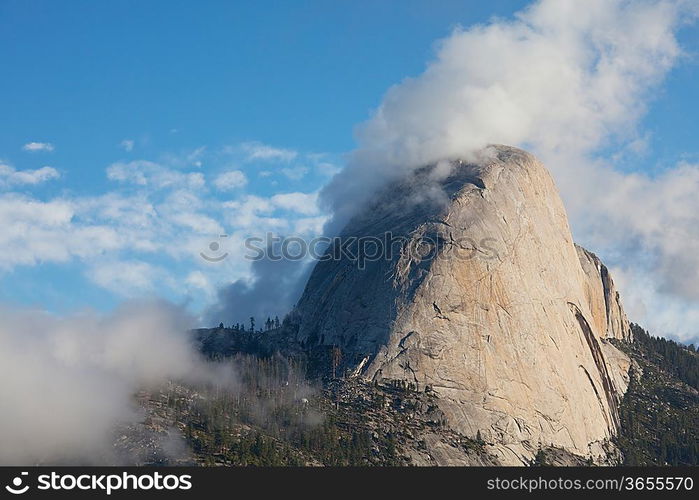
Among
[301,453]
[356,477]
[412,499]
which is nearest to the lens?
Answer: [412,499]

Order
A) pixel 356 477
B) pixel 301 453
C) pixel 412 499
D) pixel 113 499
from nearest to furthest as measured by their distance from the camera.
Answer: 1. pixel 113 499
2. pixel 412 499
3. pixel 356 477
4. pixel 301 453

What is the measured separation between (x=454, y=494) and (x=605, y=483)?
1124 inches

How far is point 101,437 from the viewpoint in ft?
592

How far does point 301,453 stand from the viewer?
192 m

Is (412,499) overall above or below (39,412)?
below

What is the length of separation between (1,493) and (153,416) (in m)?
67.4

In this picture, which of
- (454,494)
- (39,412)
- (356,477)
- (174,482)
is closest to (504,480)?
(454,494)

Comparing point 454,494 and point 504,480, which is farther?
point 504,480

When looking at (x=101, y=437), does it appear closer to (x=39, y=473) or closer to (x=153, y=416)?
(x=153, y=416)

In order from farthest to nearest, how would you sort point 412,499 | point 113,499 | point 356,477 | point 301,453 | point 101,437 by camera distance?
1. point 301,453
2. point 101,437
3. point 356,477
4. point 412,499
5. point 113,499

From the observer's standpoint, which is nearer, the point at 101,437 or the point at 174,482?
the point at 174,482

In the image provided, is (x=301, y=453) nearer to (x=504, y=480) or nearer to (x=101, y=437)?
(x=101, y=437)

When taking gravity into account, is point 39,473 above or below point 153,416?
below

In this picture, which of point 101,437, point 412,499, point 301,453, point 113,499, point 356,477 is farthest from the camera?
point 301,453
